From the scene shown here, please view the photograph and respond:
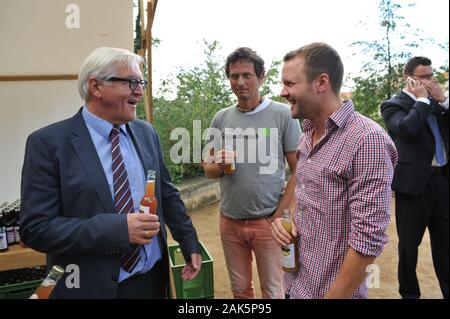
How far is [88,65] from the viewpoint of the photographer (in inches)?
64.5

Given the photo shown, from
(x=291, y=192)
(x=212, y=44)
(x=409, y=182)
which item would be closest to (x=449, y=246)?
(x=409, y=182)

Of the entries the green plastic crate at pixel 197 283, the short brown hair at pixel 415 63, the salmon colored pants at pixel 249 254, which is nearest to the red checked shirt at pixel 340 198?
the salmon colored pants at pixel 249 254

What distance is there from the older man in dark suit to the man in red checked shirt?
2.30ft

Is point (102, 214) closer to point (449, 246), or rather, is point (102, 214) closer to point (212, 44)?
point (449, 246)

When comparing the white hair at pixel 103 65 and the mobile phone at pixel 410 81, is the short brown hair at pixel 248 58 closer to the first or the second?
the white hair at pixel 103 65

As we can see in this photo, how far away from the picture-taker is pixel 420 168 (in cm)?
284

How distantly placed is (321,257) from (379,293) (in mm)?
2318

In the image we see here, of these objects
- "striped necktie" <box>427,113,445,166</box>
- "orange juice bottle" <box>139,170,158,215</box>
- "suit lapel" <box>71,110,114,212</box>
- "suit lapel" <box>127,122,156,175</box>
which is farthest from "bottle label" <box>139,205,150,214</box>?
"striped necktie" <box>427,113,445,166</box>

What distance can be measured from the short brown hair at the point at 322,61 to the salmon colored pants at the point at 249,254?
4.27 ft

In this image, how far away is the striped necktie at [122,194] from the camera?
5.26 feet

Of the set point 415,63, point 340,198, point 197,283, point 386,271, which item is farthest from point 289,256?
point 386,271

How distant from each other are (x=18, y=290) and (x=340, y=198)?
2.46m

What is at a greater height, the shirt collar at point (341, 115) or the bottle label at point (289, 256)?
the shirt collar at point (341, 115)

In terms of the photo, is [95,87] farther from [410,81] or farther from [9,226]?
[410,81]
